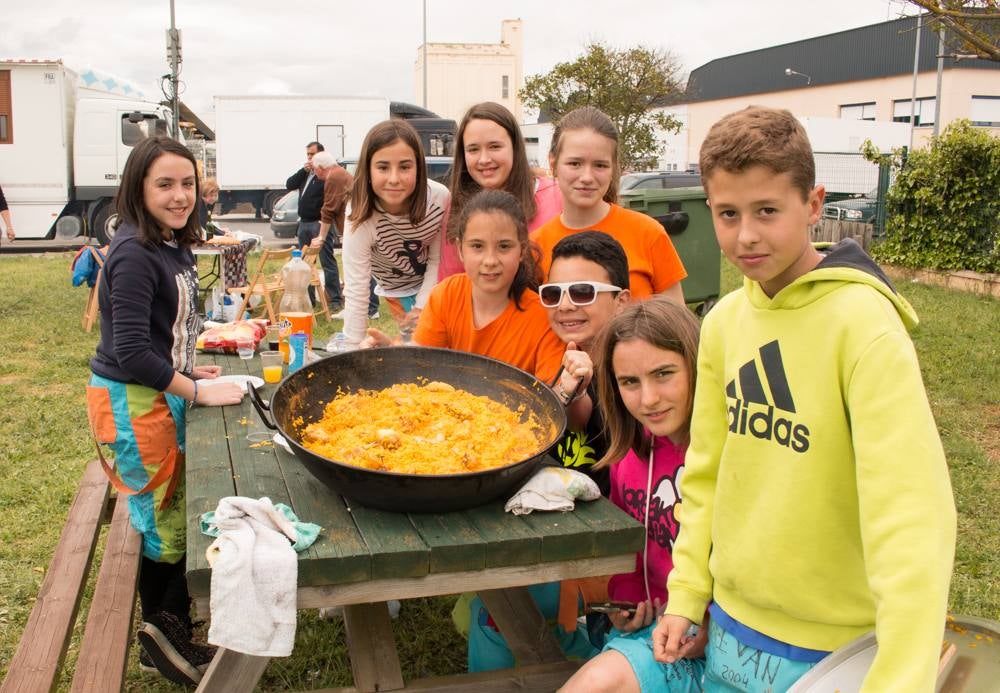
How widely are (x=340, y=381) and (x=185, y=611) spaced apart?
1.24 m

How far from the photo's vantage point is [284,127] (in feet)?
74.2

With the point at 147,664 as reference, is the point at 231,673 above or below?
above

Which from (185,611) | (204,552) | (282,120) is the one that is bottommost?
(185,611)

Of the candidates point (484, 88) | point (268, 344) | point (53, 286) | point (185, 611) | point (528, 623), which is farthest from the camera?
point (484, 88)

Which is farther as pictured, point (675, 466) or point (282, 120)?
point (282, 120)

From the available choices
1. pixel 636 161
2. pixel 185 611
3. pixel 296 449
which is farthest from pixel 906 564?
pixel 636 161

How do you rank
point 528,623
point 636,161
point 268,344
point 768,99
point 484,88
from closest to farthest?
point 528,623
point 268,344
point 636,161
point 768,99
point 484,88

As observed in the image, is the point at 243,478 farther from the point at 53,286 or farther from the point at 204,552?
the point at 53,286

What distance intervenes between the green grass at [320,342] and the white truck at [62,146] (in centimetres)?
685

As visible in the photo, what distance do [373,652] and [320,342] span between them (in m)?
2.46

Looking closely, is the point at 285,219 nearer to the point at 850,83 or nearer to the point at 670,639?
the point at 670,639

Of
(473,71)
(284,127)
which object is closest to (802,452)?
(284,127)

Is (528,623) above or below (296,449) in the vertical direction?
below

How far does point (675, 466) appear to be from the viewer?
94.6 inches
